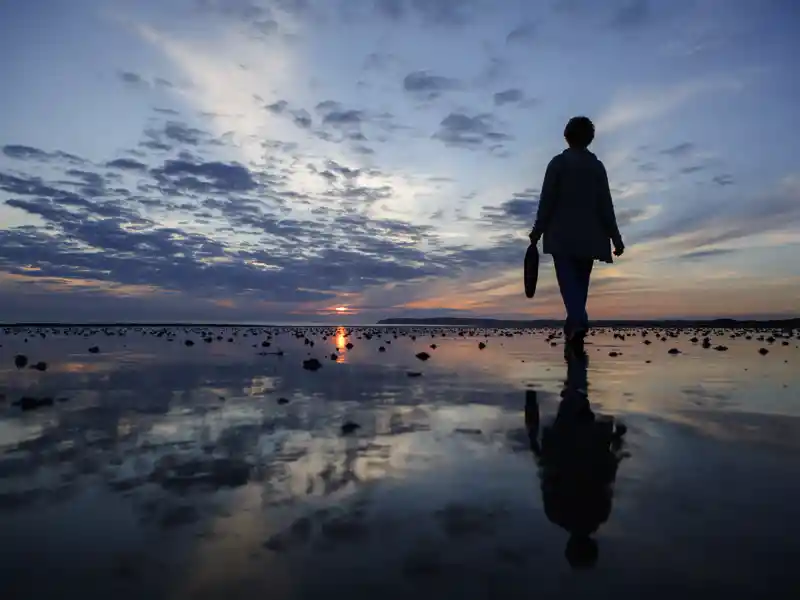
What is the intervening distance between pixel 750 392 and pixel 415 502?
5833mm

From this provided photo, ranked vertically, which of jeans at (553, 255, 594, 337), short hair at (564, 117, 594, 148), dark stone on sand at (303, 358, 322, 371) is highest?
short hair at (564, 117, 594, 148)

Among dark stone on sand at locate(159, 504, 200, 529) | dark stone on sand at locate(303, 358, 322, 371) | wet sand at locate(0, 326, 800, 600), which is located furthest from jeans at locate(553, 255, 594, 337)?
dark stone on sand at locate(159, 504, 200, 529)

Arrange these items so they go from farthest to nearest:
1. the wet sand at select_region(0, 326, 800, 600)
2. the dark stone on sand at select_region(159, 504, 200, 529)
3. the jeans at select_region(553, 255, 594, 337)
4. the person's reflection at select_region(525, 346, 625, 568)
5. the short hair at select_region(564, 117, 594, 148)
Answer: the short hair at select_region(564, 117, 594, 148)
the jeans at select_region(553, 255, 594, 337)
the dark stone on sand at select_region(159, 504, 200, 529)
the person's reflection at select_region(525, 346, 625, 568)
the wet sand at select_region(0, 326, 800, 600)

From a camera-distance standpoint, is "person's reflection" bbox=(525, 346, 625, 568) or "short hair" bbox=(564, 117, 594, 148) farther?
"short hair" bbox=(564, 117, 594, 148)

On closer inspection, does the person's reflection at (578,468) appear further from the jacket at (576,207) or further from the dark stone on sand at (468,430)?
the jacket at (576,207)

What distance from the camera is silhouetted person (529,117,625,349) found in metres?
8.69

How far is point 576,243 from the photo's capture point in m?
8.68

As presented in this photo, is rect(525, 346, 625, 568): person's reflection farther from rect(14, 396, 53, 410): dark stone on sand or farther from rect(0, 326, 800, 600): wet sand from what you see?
rect(14, 396, 53, 410): dark stone on sand

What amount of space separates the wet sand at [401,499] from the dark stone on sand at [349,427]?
24mm

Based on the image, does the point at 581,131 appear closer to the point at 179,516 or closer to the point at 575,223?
the point at 575,223

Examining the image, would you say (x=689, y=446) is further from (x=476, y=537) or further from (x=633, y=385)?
(x=633, y=385)

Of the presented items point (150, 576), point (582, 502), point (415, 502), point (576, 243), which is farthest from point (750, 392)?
point (150, 576)

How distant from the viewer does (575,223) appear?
28.7ft

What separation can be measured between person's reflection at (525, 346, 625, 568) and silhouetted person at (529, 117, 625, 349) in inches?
136
